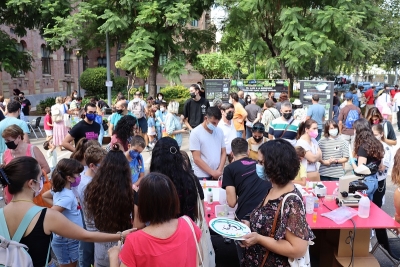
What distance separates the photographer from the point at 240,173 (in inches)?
171

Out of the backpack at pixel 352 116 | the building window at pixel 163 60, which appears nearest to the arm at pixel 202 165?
the backpack at pixel 352 116

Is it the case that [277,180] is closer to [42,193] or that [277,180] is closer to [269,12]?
[42,193]

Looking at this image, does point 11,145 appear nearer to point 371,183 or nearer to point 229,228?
point 229,228

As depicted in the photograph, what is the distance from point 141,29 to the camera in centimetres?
1717

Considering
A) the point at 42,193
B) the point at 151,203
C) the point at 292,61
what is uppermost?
the point at 292,61

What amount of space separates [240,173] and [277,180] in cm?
166

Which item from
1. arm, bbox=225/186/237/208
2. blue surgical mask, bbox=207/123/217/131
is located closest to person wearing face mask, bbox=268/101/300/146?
blue surgical mask, bbox=207/123/217/131

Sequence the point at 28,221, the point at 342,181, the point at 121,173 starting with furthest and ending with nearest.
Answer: the point at 342,181
the point at 121,173
the point at 28,221

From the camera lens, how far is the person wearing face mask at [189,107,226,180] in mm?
6012

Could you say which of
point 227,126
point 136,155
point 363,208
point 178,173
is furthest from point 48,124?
point 363,208

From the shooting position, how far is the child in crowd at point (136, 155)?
193 inches

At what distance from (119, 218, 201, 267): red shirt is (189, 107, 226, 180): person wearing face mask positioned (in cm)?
363

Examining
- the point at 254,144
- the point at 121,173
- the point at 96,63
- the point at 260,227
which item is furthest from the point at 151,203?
the point at 96,63

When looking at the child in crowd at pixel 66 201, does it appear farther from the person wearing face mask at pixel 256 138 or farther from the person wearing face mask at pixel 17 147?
the person wearing face mask at pixel 256 138
